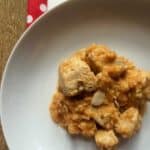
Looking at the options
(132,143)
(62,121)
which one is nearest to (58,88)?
(62,121)

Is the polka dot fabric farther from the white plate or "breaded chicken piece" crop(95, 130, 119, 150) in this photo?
"breaded chicken piece" crop(95, 130, 119, 150)

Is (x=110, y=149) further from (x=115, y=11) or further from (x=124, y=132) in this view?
(x=115, y=11)

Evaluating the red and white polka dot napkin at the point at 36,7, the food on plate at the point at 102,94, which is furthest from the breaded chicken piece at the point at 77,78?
the red and white polka dot napkin at the point at 36,7

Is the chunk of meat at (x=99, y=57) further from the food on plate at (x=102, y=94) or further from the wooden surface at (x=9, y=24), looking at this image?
the wooden surface at (x=9, y=24)

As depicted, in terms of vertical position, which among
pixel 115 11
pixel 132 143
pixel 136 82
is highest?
pixel 115 11

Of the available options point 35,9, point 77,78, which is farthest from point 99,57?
point 35,9

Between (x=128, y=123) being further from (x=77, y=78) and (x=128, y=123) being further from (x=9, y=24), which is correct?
(x=9, y=24)

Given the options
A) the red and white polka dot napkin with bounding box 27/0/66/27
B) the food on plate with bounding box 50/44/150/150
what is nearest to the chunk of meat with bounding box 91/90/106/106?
the food on plate with bounding box 50/44/150/150
